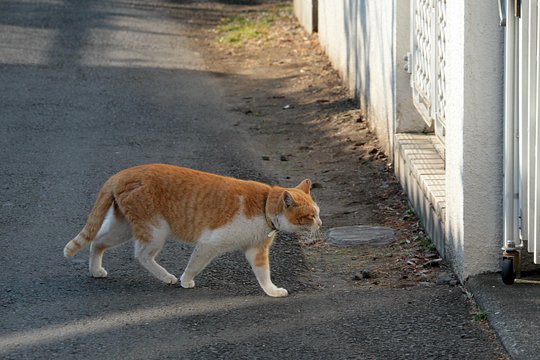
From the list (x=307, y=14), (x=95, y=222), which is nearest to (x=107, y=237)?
(x=95, y=222)

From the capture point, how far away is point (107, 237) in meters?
6.23

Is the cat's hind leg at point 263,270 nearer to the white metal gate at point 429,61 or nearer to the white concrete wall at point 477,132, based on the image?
the white concrete wall at point 477,132

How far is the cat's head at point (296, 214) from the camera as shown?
600 centimetres

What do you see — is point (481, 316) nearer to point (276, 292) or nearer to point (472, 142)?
point (472, 142)

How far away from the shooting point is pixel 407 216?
768cm

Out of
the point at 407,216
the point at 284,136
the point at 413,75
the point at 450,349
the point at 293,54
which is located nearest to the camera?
the point at 450,349

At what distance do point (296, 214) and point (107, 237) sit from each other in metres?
1.13

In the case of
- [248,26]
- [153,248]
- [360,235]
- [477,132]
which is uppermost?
[477,132]

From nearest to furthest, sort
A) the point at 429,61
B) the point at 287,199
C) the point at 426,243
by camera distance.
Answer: the point at 287,199 → the point at 426,243 → the point at 429,61

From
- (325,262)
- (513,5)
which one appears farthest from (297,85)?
(513,5)

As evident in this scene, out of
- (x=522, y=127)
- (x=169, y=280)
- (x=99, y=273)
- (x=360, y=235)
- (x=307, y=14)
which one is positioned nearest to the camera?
(x=522, y=127)

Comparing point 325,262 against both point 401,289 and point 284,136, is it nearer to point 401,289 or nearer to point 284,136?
point 401,289

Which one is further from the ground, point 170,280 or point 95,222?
point 95,222

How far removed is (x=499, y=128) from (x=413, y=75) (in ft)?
8.19
